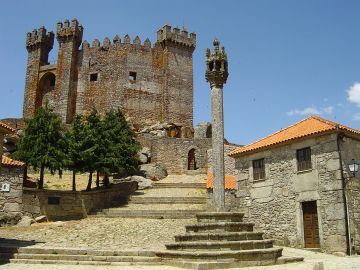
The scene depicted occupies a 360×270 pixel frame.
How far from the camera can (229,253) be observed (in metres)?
11.0

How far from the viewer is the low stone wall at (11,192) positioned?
1848cm

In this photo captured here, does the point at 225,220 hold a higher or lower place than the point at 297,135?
A: lower

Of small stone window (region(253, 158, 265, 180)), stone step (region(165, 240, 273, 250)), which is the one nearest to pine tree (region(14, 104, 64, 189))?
small stone window (region(253, 158, 265, 180))

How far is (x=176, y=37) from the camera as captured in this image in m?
44.2

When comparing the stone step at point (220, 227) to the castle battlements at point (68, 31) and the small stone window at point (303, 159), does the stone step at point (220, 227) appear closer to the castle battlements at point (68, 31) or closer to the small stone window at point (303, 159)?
the small stone window at point (303, 159)

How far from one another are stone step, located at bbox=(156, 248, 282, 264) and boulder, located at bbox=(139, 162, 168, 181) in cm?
1921

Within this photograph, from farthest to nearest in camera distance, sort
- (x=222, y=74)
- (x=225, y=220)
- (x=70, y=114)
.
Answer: (x=70, y=114), (x=222, y=74), (x=225, y=220)

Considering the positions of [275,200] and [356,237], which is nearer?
[356,237]

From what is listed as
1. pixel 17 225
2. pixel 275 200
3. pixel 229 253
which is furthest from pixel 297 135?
pixel 17 225

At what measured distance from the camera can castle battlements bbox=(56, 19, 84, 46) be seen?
42.8 meters

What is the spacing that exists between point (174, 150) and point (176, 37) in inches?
571

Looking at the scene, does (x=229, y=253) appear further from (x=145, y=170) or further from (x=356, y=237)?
(x=145, y=170)

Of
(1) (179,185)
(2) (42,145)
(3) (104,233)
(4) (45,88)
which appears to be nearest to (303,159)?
(3) (104,233)

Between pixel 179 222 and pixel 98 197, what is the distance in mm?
5646
